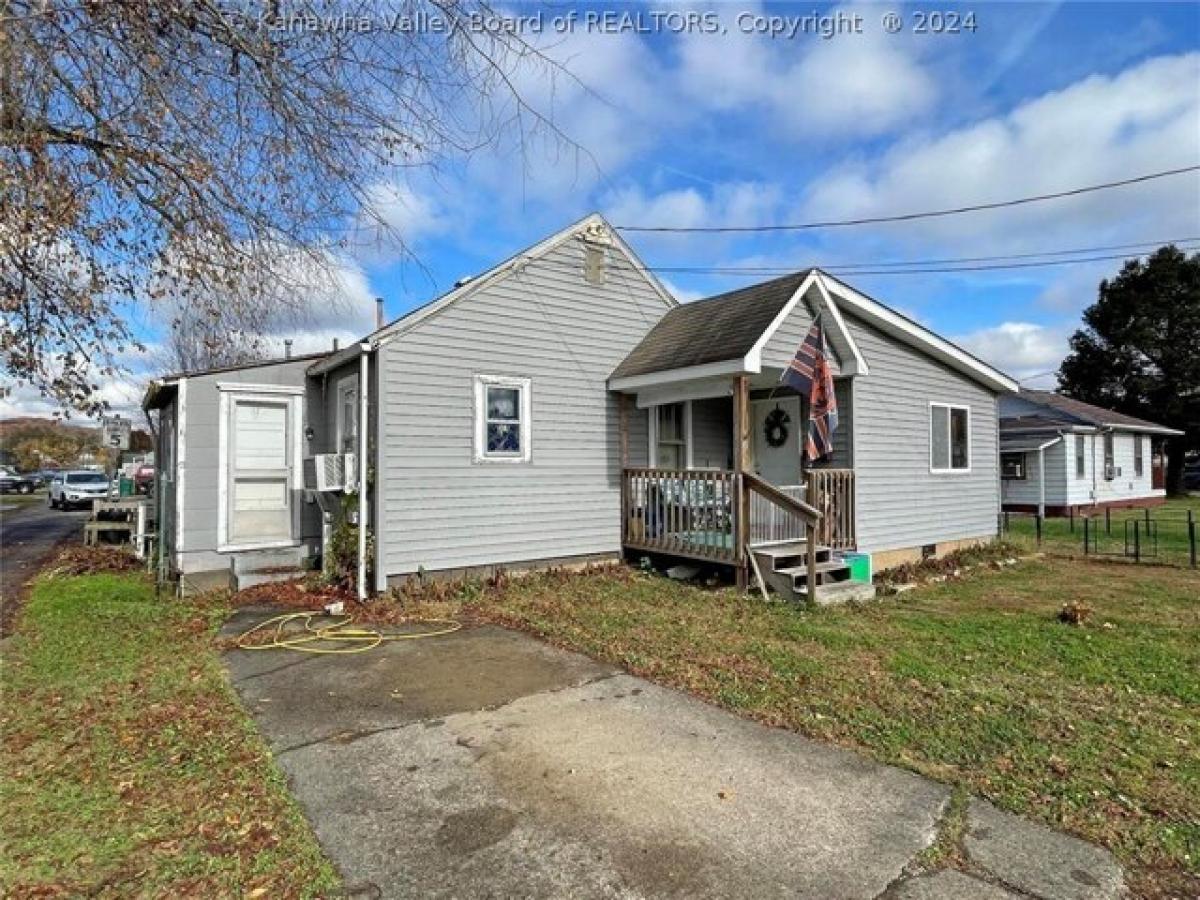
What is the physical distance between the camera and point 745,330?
347 inches

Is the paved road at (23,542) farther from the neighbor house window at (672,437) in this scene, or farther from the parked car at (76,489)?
the neighbor house window at (672,437)

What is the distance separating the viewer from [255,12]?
12.1 ft

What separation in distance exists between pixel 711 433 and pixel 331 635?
267 inches

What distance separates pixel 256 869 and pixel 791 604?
20.6 feet

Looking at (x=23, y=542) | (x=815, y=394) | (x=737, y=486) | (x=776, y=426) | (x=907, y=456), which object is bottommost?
(x=23, y=542)

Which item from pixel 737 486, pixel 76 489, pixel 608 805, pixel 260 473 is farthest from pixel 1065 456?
pixel 76 489

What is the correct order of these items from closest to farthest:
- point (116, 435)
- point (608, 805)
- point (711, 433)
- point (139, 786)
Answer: point (608, 805), point (139, 786), point (711, 433), point (116, 435)

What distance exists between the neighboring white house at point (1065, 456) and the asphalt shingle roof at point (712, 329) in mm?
16011

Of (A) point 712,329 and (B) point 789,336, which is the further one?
(A) point 712,329

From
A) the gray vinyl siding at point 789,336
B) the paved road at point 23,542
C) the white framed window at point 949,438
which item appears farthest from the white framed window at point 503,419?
the white framed window at point 949,438

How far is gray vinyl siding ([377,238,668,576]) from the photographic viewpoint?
27.3ft

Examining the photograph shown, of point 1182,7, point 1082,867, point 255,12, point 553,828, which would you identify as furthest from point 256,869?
point 1182,7

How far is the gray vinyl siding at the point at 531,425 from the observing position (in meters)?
8.34

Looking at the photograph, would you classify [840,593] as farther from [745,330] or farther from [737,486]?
[745,330]
